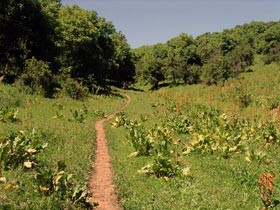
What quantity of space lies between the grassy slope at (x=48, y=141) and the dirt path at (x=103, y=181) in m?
0.36

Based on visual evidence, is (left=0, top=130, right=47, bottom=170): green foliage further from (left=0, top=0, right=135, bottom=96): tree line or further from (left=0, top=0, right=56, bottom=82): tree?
(left=0, top=0, right=56, bottom=82): tree

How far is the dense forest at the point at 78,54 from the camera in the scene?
4103 cm

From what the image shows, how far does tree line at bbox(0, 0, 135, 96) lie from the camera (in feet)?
131

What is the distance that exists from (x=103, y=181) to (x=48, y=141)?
4.92m

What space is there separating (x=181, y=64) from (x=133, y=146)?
59.8 meters

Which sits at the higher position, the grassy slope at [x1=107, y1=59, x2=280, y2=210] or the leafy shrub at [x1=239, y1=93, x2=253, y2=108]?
the leafy shrub at [x1=239, y1=93, x2=253, y2=108]

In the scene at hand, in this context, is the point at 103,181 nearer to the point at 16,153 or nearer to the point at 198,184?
the point at 16,153

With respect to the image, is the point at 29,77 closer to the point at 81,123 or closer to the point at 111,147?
the point at 81,123

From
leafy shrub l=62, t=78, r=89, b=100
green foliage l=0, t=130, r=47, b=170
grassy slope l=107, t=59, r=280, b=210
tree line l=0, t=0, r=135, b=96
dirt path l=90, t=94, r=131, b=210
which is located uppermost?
tree line l=0, t=0, r=135, b=96

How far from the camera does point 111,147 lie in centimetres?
2125

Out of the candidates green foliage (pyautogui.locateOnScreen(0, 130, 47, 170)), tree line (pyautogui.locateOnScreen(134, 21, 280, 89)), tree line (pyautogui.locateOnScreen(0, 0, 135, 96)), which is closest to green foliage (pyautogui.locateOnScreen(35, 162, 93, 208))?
green foliage (pyautogui.locateOnScreen(0, 130, 47, 170))

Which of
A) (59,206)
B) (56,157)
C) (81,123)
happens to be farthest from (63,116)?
(59,206)

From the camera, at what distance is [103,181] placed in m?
15.1

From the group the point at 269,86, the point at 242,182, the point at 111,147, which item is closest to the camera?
the point at 242,182
